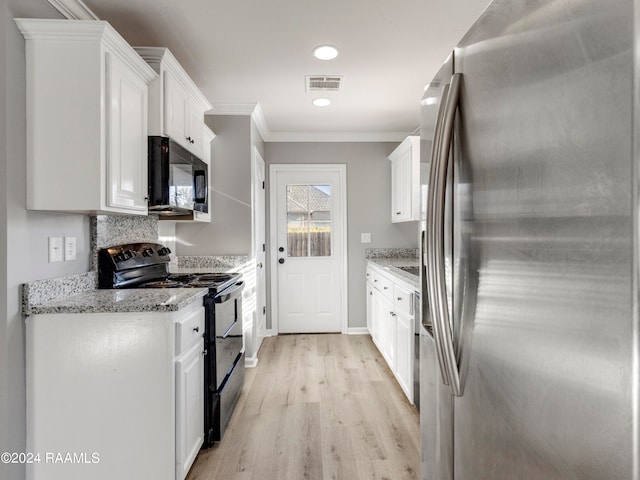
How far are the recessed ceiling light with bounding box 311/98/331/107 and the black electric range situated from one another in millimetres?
1699

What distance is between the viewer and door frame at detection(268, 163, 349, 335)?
418 cm

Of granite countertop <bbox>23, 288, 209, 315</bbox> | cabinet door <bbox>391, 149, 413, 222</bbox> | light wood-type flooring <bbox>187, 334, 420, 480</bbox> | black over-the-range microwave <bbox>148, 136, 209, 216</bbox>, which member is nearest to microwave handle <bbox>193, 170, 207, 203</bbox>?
black over-the-range microwave <bbox>148, 136, 209, 216</bbox>

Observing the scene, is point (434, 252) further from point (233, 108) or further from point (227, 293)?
point (233, 108)

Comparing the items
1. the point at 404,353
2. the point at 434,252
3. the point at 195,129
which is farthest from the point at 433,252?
the point at 195,129

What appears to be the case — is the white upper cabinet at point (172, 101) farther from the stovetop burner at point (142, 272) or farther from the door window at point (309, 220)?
the door window at point (309, 220)

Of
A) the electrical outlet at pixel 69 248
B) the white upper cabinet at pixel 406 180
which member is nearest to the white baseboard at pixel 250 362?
the electrical outlet at pixel 69 248

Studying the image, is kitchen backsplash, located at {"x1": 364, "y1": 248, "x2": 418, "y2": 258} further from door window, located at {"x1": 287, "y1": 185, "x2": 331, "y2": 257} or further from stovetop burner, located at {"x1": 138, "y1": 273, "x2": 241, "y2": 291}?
stovetop burner, located at {"x1": 138, "y1": 273, "x2": 241, "y2": 291}

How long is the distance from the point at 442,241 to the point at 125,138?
1.62 metres

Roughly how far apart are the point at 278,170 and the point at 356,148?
93 cm

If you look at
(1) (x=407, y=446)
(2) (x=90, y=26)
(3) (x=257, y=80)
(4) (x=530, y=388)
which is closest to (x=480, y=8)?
(3) (x=257, y=80)

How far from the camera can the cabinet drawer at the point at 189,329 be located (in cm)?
161

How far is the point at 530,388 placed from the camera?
0.59 metres

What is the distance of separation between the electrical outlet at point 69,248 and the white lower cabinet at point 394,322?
1.87m

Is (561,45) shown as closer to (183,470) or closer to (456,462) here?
(456,462)
